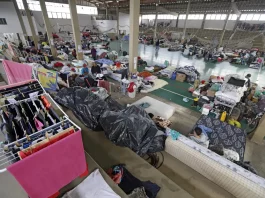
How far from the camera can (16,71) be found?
140 inches

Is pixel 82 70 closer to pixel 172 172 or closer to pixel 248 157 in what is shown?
pixel 172 172

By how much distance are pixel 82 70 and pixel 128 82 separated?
2565 millimetres

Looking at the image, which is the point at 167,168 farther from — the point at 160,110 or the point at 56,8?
the point at 56,8

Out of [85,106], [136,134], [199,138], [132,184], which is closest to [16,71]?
[85,106]

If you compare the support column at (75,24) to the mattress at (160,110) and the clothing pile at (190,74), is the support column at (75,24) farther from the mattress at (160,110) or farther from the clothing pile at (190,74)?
the mattress at (160,110)

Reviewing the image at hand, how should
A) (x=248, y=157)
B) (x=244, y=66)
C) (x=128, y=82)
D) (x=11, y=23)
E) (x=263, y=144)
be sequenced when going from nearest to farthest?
(x=248, y=157), (x=263, y=144), (x=128, y=82), (x=244, y=66), (x=11, y=23)

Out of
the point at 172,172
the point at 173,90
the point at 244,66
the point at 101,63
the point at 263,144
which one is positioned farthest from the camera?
the point at 244,66

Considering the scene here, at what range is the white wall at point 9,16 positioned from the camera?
14.3 m

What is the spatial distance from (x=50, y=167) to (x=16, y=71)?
3.25 metres

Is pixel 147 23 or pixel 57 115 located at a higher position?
pixel 147 23

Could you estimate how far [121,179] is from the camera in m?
2.33

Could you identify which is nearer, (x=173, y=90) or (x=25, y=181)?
(x=25, y=181)

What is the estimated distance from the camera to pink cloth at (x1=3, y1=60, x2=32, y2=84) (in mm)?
3456

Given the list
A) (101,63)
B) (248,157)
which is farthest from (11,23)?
(248,157)
